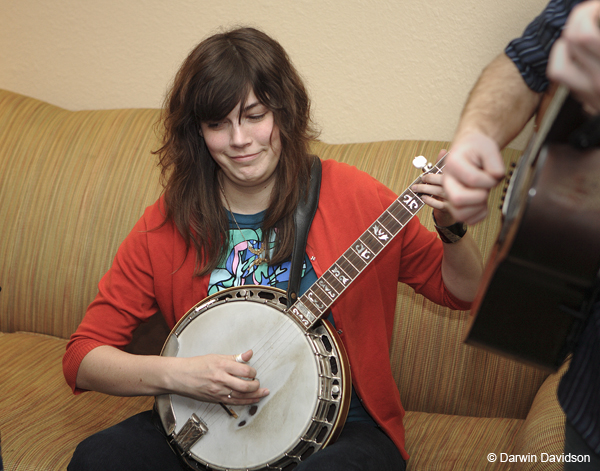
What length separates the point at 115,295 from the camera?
1388 millimetres

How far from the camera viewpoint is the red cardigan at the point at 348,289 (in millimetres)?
1300

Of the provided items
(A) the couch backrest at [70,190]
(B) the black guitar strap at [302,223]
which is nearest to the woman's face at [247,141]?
(B) the black guitar strap at [302,223]

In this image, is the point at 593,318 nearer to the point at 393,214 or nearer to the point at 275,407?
the point at 393,214

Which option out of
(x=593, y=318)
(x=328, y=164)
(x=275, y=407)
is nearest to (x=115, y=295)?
(x=275, y=407)

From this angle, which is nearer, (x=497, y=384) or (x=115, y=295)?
(x=115, y=295)

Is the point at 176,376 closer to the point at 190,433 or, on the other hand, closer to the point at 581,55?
the point at 190,433

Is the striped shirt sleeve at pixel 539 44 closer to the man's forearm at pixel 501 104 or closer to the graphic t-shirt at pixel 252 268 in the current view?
the man's forearm at pixel 501 104

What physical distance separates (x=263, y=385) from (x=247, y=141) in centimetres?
56

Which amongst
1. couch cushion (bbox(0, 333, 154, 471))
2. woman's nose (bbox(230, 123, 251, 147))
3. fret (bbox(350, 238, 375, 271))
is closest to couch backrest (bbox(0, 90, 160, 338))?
couch cushion (bbox(0, 333, 154, 471))

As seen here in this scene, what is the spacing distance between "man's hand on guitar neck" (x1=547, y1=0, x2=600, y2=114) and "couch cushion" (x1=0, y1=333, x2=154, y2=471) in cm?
137

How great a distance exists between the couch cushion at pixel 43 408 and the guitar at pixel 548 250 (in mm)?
1145

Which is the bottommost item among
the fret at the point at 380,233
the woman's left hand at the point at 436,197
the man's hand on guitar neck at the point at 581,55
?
the fret at the point at 380,233

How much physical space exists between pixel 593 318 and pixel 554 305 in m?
0.05

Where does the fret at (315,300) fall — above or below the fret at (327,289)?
below
